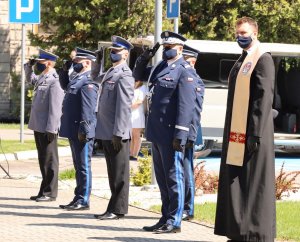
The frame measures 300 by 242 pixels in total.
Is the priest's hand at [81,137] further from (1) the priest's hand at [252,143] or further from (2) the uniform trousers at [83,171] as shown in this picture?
(1) the priest's hand at [252,143]

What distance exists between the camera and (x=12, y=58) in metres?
34.4

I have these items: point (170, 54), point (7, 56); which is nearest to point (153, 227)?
point (170, 54)

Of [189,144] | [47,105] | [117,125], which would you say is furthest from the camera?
[47,105]

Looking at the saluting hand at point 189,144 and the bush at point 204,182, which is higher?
the saluting hand at point 189,144

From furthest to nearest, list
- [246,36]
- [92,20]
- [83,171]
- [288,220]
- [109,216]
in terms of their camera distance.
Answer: [92,20]
[83,171]
[109,216]
[288,220]
[246,36]

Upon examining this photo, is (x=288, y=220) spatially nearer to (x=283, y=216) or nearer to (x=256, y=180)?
(x=283, y=216)

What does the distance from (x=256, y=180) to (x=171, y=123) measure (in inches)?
78.1

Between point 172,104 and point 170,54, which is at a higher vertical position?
point 170,54

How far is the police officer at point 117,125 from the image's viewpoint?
11.8 m

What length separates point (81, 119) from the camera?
12609 mm

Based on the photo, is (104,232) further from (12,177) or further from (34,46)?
(34,46)

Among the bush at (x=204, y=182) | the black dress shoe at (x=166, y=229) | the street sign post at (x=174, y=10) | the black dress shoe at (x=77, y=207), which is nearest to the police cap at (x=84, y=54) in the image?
the black dress shoe at (x=77, y=207)

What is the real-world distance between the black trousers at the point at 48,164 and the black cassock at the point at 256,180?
16.3 ft

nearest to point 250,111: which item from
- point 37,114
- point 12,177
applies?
point 37,114
